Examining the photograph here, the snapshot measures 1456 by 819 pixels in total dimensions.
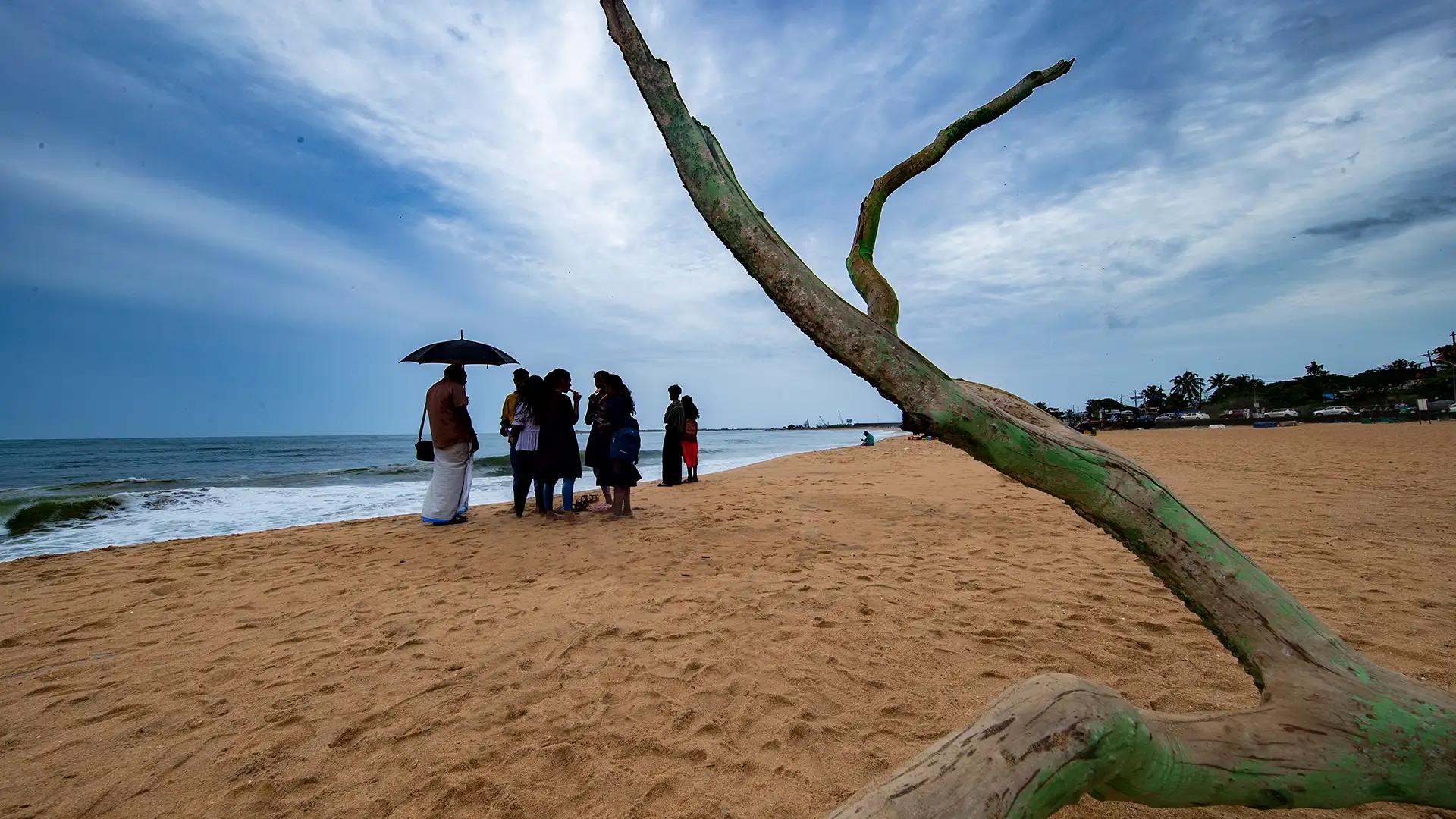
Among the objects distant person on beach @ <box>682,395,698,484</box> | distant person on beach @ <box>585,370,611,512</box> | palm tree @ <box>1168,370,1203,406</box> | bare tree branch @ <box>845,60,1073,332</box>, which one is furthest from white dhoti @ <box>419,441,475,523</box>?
palm tree @ <box>1168,370,1203,406</box>

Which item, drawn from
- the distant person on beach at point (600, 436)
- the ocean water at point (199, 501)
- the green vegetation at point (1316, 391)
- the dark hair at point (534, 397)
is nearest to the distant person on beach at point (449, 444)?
the dark hair at point (534, 397)

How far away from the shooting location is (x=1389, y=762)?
52.1 inches

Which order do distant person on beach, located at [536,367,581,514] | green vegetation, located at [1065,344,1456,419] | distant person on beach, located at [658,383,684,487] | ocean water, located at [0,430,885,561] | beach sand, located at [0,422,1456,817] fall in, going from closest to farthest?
beach sand, located at [0,422,1456,817] < distant person on beach, located at [536,367,581,514] < ocean water, located at [0,430,885,561] < distant person on beach, located at [658,383,684,487] < green vegetation, located at [1065,344,1456,419]

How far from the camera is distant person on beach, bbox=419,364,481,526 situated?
7.19 metres

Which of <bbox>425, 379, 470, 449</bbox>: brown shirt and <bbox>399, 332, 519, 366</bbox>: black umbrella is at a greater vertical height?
<bbox>399, 332, 519, 366</bbox>: black umbrella

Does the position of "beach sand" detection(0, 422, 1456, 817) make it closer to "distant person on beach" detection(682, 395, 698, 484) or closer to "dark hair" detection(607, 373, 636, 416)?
"dark hair" detection(607, 373, 636, 416)

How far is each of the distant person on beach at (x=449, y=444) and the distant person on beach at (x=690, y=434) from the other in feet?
12.6

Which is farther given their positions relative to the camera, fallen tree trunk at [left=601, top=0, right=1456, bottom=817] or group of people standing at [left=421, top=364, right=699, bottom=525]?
group of people standing at [left=421, top=364, right=699, bottom=525]

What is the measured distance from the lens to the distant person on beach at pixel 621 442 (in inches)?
284

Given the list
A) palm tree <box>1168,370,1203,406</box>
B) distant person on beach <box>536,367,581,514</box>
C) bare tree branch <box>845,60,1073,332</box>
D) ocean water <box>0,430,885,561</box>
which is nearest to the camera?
bare tree branch <box>845,60,1073,332</box>

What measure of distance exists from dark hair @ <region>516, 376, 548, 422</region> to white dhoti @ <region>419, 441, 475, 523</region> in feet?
2.95

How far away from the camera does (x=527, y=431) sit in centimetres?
736

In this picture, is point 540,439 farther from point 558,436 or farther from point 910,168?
point 910,168

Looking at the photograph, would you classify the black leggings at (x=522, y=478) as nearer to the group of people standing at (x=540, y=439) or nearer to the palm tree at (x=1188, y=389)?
the group of people standing at (x=540, y=439)
